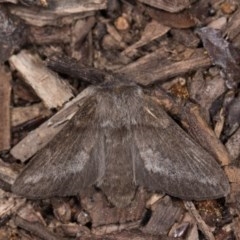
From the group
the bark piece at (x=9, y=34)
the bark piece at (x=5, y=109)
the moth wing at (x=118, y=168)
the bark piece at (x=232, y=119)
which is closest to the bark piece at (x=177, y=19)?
the bark piece at (x=232, y=119)

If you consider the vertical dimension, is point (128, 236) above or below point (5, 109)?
below

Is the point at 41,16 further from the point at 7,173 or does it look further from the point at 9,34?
the point at 7,173

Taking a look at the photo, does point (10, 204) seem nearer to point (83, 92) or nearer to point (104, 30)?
point (83, 92)

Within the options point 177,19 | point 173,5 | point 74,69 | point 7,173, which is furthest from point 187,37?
point 7,173


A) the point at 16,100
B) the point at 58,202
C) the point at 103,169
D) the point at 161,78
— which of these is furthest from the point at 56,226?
the point at 161,78

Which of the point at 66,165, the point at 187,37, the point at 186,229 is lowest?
the point at 186,229

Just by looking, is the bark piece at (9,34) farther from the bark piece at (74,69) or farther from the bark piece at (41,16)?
the bark piece at (74,69)
